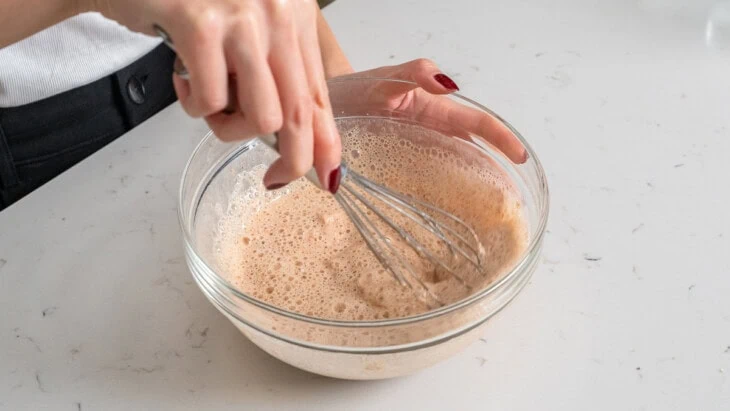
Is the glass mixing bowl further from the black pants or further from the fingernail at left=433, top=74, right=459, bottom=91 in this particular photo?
the black pants

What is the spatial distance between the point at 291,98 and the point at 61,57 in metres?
0.55

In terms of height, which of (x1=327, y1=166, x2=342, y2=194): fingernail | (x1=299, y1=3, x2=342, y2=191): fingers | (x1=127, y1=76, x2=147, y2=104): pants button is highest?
(x1=299, y1=3, x2=342, y2=191): fingers

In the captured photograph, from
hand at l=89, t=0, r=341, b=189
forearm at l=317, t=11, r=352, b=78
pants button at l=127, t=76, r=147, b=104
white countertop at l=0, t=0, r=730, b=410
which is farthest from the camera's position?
pants button at l=127, t=76, r=147, b=104

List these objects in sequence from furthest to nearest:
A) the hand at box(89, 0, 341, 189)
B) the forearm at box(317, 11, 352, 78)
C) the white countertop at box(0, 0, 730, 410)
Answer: the forearm at box(317, 11, 352, 78)
the white countertop at box(0, 0, 730, 410)
the hand at box(89, 0, 341, 189)

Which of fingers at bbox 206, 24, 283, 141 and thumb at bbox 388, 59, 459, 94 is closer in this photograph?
fingers at bbox 206, 24, 283, 141

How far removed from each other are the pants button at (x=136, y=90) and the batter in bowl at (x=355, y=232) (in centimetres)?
34

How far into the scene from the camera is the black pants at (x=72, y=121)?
0.95 m

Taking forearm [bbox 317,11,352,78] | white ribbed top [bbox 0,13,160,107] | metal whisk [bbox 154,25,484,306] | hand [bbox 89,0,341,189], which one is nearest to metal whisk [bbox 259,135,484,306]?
metal whisk [bbox 154,25,484,306]

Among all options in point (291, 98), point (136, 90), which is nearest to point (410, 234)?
point (291, 98)

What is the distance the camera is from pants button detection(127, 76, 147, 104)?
3.28 feet

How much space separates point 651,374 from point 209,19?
0.47 m

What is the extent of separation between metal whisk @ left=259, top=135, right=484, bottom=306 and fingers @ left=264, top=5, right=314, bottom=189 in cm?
12

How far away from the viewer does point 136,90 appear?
3.32 ft

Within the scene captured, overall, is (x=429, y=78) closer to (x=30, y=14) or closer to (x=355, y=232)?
(x=355, y=232)
